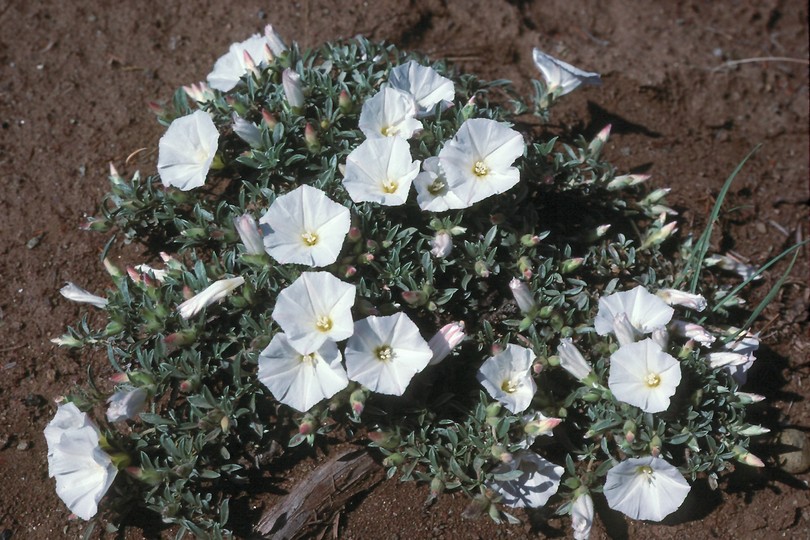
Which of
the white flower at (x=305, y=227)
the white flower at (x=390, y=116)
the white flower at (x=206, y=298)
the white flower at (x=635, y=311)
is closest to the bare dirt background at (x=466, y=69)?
the white flower at (x=206, y=298)

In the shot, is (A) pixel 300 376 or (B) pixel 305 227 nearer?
(A) pixel 300 376

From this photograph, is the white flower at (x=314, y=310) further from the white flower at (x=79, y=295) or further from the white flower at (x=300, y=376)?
the white flower at (x=79, y=295)

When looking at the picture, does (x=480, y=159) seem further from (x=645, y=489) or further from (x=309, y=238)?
(x=645, y=489)

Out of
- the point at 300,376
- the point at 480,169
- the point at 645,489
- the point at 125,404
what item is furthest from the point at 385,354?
the point at 645,489

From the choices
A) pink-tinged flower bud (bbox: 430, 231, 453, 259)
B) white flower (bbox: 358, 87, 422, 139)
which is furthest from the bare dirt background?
white flower (bbox: 358, 87, 422, 139)

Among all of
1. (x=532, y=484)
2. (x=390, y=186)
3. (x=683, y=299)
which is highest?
(x=390, y=186)

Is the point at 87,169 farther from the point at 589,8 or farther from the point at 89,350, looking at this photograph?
the point at 589,8
